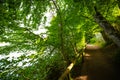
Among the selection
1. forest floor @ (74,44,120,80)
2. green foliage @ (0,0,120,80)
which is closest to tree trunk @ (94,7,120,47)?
green foliage @ (0,0,120,80)

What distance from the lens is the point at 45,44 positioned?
31.1ft

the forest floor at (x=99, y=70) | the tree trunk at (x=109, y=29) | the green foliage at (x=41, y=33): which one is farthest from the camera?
the forest floor at (x=99, y=70)

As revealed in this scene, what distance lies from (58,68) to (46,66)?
163 cm

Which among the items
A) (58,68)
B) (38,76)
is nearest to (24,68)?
(38,76)

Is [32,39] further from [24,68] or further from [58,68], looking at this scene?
[58,68]

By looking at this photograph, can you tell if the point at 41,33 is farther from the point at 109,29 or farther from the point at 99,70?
the point at 99,70

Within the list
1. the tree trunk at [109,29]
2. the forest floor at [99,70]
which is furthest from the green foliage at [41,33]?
the forest floor at [99,70]

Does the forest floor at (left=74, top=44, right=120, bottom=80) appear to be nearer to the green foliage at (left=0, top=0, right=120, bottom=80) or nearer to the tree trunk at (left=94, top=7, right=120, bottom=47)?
the green foliage at (left=0, top=0, right=120, bottom=80)

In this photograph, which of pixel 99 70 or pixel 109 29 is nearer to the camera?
pixel 109 29

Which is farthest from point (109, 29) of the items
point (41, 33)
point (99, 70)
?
point (99, 70)

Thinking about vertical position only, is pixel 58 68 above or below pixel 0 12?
below

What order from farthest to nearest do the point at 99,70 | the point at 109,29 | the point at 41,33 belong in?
the point at 99,70
the point at 41,33
the point at 109,29

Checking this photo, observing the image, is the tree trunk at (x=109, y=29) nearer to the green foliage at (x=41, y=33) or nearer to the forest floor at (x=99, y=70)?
the green foliage at (x=41, y=33)

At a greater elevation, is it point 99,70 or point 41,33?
point 41,33
